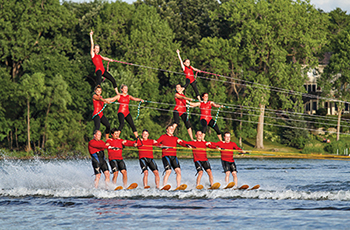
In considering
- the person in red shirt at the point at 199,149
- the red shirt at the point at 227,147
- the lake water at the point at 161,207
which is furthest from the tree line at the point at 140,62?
the red shirt at the point at 227,147

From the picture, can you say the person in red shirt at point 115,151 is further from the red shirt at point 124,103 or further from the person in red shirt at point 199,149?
the person in red shirt at point 199,149

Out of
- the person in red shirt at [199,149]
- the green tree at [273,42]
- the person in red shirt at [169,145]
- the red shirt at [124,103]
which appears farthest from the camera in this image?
the green tree at [273,42]

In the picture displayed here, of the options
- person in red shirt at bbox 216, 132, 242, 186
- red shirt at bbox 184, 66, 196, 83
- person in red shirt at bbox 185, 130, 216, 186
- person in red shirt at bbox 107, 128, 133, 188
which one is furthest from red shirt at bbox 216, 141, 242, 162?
person in red shirt at bbox 107, 128, 133, 188

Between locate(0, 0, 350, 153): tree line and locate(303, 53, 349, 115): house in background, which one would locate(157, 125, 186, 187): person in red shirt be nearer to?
locate(0, 0, 350, 153): tree line

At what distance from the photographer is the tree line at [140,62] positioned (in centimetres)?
4878

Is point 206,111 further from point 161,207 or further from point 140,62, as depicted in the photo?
point 140,62

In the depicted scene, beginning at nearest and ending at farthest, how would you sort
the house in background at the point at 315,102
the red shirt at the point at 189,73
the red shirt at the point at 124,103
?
the red shirt at the point at 124,103 → the red shirt at the point at 189,73 → the house in background at the point at 315,102

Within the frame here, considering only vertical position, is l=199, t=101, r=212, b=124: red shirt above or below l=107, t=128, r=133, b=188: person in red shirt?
above

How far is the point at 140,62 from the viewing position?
172 ft

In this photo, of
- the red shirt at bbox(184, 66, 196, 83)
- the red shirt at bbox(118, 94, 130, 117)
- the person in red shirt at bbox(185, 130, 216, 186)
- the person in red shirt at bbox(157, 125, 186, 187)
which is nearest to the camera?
the person in red shirt at bbox(157, 125, 186, 187)

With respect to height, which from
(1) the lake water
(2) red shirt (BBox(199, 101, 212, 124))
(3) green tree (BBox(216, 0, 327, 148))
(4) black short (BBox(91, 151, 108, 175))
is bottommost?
(1) the lake water

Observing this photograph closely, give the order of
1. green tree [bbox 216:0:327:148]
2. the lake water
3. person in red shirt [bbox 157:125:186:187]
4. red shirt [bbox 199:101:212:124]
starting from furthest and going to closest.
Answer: green tree [bbox 216:0:327:148], red shirt [bbox 199:101:212:124], person in red shirt [bbox 157:125:186:187], the lake water

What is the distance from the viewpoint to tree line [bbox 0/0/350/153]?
4878 cm

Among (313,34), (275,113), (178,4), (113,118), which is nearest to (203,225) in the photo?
(113,118)
